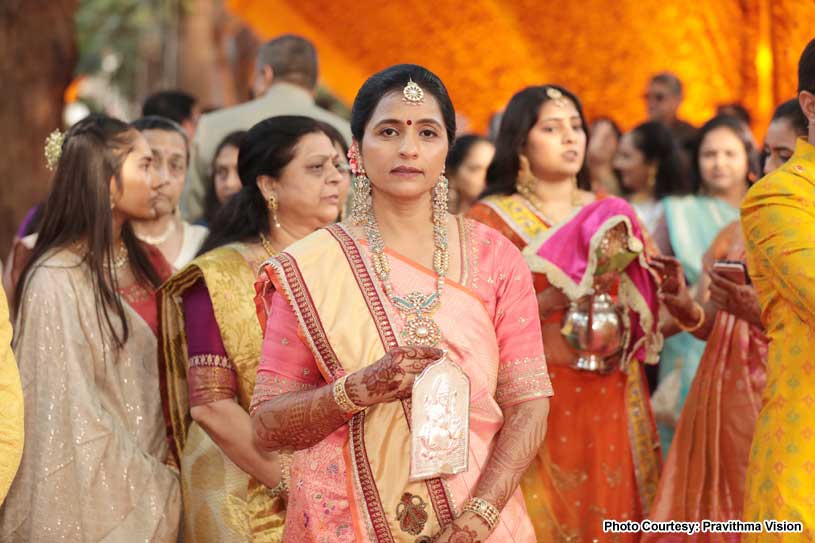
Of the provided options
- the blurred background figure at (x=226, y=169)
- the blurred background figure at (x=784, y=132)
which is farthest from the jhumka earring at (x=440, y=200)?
the blurred background figure at (x=226, y=169)

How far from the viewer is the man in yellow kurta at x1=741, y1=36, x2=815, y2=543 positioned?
9.64 feet

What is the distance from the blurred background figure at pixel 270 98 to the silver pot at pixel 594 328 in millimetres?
2140

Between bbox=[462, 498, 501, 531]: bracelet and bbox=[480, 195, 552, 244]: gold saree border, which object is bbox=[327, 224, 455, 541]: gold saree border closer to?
bbox=[462, 498, 501, 531]: bracelet

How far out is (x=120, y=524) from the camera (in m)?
3.85

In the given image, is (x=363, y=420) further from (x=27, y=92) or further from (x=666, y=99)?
(x=27, y=92)

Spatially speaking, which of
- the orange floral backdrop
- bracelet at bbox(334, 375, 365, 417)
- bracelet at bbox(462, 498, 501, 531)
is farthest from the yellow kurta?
the orange floral backdrop

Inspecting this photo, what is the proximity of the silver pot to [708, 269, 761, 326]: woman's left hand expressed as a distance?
42 centimetres

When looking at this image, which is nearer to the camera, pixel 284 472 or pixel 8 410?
pixel 8 410

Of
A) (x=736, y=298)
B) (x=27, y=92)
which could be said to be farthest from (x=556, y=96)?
(x=27, y=92)

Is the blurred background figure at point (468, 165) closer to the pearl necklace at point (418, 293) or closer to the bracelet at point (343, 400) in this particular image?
the pearl necklace at point (418, 293)

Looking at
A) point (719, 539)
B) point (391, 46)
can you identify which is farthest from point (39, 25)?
point (719, 539)

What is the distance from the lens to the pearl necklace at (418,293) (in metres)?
2.81

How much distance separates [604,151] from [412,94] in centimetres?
453

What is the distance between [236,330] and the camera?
12.6 feet
